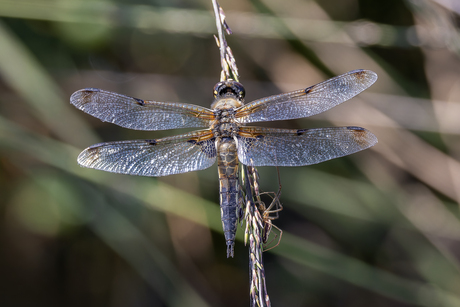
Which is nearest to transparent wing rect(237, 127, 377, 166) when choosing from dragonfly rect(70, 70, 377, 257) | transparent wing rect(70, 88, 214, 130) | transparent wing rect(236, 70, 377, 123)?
dragonfly rect(70, 70, 377, 257)

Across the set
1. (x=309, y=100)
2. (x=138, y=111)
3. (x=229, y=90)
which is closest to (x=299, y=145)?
(x=309, y=100)

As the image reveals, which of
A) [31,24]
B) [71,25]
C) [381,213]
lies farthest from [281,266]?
[31,24]

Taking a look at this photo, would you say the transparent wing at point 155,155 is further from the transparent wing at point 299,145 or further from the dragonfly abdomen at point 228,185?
the transparent wing at point 299,145

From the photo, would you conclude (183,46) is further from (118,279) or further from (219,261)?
(118,279)

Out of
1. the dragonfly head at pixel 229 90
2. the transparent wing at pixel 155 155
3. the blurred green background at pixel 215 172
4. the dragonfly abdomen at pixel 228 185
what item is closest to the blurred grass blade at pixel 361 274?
the blurred green background at pixel 215 172

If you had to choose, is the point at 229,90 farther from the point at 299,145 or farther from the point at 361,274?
the point at 361,274

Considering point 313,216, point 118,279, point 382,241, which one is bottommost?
point 118,279

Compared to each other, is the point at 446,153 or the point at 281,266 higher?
the point at 446,153

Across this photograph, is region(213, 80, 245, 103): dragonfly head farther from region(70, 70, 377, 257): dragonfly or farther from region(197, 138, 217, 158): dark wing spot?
region(197, 138, 217, 158): dark wing spot
